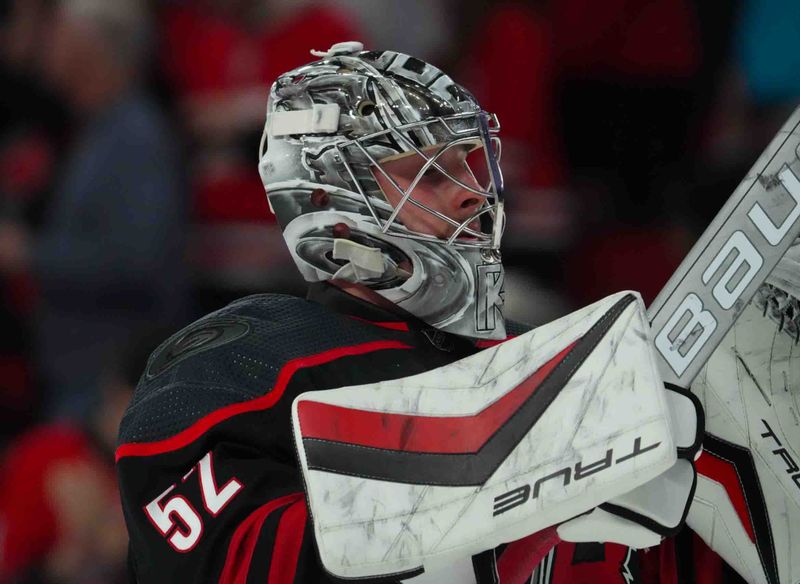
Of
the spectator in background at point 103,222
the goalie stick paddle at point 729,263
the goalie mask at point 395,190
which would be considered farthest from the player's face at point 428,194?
the spectator in background at point 103,222

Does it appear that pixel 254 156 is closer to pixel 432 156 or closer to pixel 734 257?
pixel 432 156


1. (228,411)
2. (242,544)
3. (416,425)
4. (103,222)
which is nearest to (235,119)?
(103,222)

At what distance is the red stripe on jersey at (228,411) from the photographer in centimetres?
172

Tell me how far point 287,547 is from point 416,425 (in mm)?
233

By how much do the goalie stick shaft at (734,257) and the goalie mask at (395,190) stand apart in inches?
17.0

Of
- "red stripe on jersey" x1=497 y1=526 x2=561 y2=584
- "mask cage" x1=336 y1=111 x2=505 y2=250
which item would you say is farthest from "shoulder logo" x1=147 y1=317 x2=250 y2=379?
"red stripe on jersey" x1=497 y1=526 x2=561 y2=584

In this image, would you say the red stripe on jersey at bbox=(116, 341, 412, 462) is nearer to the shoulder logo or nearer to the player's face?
the shoulder logo

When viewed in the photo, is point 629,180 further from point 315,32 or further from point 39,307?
point 39,307

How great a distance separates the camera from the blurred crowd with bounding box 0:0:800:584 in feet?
10.8

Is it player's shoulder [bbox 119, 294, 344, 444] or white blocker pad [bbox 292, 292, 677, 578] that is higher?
white blocker pad [bbox 292, 292, 677, 578]

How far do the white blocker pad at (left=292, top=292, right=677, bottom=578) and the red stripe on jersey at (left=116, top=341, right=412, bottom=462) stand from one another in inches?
11.3

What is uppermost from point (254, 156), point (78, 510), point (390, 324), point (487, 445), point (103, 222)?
point (487, 445)

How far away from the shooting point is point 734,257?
163 cm

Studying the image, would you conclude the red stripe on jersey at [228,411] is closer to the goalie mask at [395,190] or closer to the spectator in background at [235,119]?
the goalie mask at [395,190]
